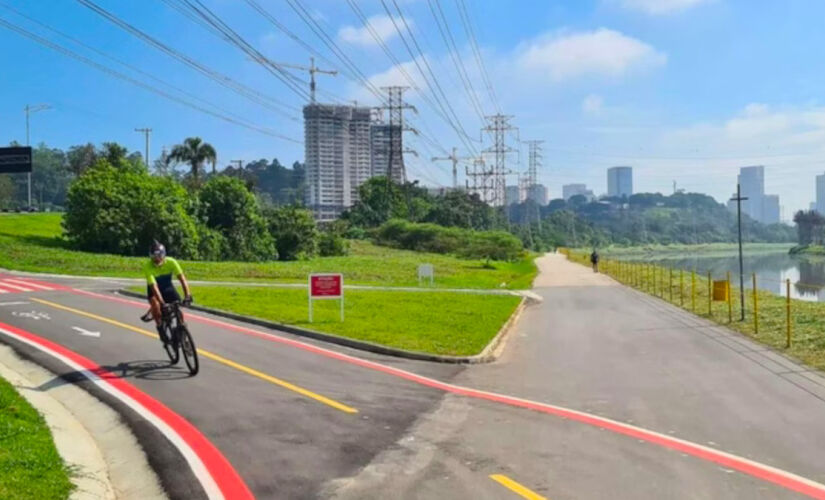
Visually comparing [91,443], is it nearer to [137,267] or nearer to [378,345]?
[378,345]

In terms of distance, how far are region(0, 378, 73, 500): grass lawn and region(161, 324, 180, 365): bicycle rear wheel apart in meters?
3.11

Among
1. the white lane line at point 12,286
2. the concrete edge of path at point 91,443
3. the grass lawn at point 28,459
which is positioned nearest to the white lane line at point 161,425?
the concrete edge of path at point 91,443

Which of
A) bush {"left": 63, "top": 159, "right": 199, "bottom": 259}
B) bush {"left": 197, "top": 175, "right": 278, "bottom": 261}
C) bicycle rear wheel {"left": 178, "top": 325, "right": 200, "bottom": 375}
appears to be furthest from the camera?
bush {"left": 197, "top": 175, "right": 278, "bottom": 261}

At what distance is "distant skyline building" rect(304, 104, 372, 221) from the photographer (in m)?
169

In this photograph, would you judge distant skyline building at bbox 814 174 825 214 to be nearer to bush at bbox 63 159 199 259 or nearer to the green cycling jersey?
bush at bbox 63 159 199 259

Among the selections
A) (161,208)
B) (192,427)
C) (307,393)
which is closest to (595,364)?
(307,393)

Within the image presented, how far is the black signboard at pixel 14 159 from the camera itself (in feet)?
52.3

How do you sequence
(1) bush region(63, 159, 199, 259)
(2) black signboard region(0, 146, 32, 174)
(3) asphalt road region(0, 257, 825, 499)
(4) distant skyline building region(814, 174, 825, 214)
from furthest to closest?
1. (4) distant skyline building region(814, 174, 825, 214)
2. (1) bush region(63, 159, 199, 259)
3. (2) black signboard region(0, 146, 32, 174)
4. (3) asphalt road region(0, 257, 825, 499)

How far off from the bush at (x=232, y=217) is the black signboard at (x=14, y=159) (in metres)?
42.6

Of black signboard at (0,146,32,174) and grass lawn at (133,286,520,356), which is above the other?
black signboard at (0,146,32,174)

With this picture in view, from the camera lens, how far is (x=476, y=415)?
9891mm

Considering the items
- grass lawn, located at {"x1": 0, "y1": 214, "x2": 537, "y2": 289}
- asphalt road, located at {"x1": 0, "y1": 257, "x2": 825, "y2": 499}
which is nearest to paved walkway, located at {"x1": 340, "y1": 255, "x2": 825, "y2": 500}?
asphalt road, located at {"x1": 0, "y1": 257, "x2": 825, "y2": 499}

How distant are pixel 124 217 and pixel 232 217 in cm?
1144

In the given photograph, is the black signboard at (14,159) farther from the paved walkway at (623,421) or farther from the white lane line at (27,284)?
the white lane line at (27,284)
